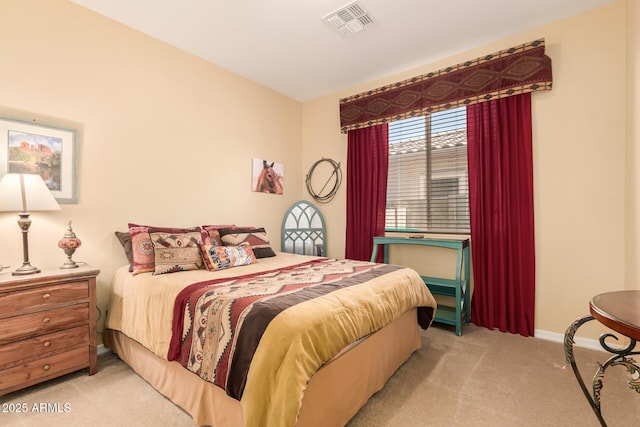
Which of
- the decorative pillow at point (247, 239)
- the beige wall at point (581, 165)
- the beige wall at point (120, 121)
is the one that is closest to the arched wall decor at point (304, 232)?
the beige wall at point (120, 121)

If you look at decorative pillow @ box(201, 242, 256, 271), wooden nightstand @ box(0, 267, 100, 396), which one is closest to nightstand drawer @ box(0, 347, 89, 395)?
wooden nightstand @ box(0, 267, 100, 396)

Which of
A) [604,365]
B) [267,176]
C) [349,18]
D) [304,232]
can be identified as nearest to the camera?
[604,365]

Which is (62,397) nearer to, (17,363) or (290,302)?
(17,363)

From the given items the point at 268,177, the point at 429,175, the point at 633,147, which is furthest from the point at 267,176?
the point at 633,147

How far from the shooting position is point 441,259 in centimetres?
336

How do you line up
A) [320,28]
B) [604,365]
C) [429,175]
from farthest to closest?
1. [429,175]
2. [320,28]
3. [604,365]

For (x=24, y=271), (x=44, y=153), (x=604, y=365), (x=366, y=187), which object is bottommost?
(x=604, y=365)

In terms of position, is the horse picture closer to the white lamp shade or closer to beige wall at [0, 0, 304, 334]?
beige wall at [0, 0, 304, 334]

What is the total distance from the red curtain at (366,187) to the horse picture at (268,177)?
38.2 inches

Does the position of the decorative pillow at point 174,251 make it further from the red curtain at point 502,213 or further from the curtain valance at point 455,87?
the red curtain at point 502,213

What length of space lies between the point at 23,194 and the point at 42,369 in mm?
1134

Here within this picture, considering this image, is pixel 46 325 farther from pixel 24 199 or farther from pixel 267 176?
pixel 267 176

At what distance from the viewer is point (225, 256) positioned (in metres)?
2.55

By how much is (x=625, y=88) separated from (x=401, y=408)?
3020 mm
